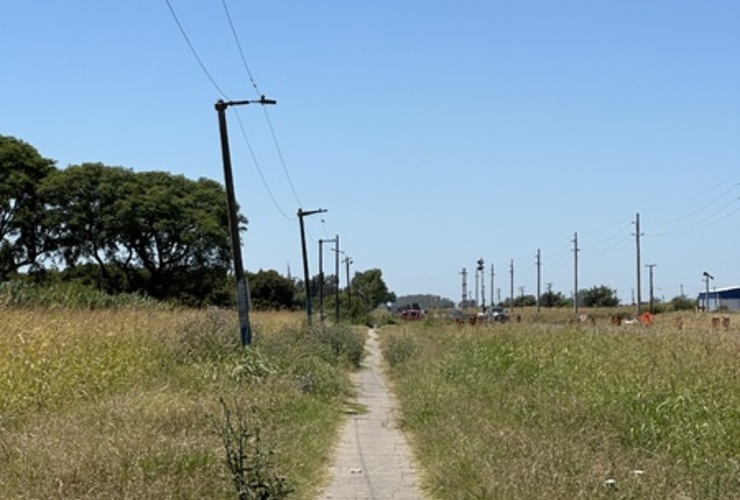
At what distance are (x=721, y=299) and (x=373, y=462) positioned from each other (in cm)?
10390

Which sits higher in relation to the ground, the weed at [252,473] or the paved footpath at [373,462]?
the weed at [252,473]

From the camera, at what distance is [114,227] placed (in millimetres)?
62312

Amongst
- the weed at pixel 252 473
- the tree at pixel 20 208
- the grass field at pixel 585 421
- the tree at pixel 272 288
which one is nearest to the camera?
the weed at pixel 252 473

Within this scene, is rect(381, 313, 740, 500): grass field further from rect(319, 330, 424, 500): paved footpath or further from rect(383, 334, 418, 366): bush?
rect(383, 334, 418, 366): bush

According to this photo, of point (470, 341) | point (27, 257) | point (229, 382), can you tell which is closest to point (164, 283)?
point (27, 257)

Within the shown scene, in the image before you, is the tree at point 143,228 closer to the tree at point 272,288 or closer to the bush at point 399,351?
the tree at point 272,288

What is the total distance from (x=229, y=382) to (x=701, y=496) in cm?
1062

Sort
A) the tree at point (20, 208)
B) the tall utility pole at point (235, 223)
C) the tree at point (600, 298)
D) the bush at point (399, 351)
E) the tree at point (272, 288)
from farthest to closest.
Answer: the tree at point (600, 298) < the tree at point (272, 288) < the tree at point (20, 208) < the bush at point (399, 351) < the tall utility pole at point (235, 223)

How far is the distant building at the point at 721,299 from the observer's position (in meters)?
102

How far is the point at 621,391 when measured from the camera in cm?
1474

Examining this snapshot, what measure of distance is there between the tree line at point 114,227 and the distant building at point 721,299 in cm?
5651

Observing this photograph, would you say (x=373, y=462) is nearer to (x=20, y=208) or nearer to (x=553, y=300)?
(x=20, y=208)

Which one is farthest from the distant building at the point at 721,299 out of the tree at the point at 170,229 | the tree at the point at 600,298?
the tree at the point at 170,229

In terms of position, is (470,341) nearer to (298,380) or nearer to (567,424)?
(298,380)
